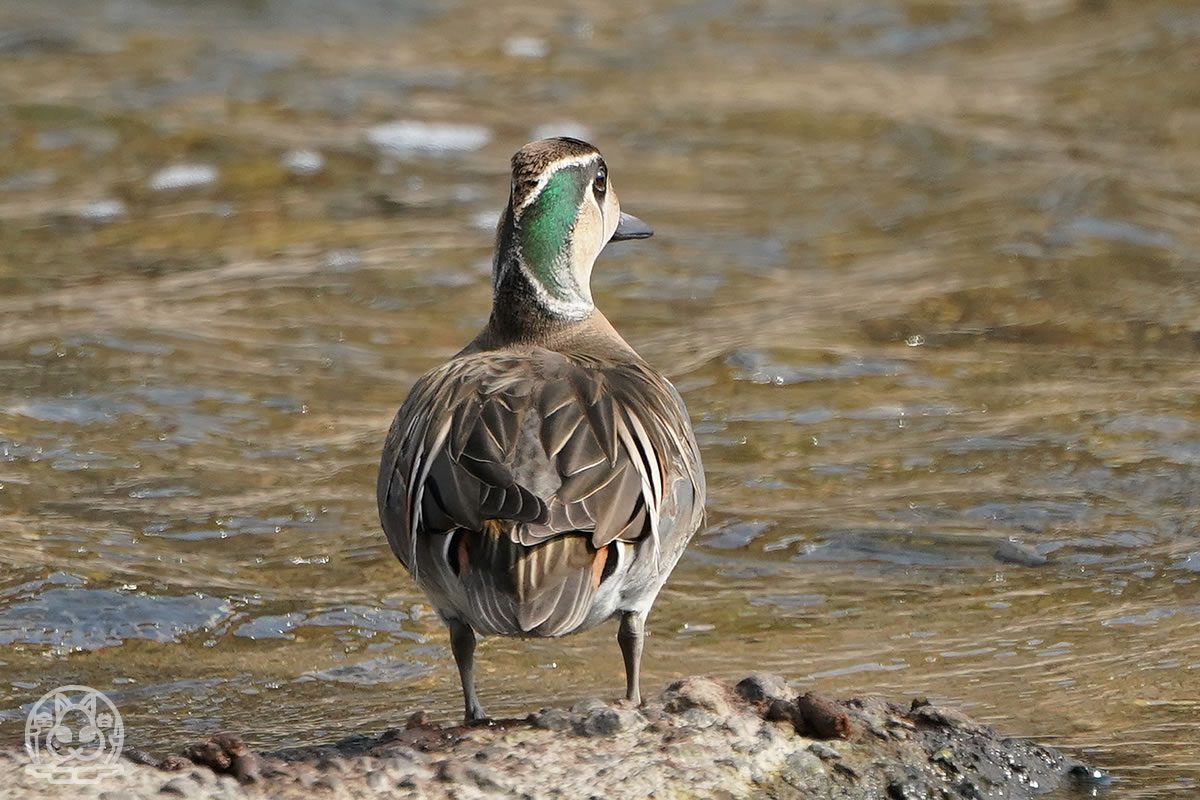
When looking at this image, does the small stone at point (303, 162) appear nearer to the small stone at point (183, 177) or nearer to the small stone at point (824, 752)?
the small stone at point (183, 177)

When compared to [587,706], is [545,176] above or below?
above

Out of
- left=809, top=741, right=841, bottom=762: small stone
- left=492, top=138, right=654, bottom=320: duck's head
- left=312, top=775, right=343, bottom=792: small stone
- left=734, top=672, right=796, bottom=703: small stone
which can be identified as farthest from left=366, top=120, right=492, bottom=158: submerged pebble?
left=312, top=775, right=343, bottom=792: small stone

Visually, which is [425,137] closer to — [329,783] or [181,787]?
[329,783]

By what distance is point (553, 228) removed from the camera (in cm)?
657

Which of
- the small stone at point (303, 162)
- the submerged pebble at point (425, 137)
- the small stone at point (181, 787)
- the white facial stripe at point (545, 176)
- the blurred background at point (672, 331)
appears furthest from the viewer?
the submerged pebble at point (425, 137)

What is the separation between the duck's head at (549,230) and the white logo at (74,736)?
6.37ft

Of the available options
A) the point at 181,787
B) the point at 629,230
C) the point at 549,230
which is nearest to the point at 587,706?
the point at 181,787

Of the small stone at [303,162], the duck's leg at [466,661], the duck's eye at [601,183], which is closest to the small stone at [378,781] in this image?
the duck's leg at [466,661]

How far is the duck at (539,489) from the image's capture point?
498cm

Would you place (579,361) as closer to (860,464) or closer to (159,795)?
(159,795)

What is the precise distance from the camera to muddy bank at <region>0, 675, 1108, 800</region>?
466 centimetres

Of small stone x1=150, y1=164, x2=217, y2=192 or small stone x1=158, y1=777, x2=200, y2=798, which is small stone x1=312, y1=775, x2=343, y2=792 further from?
small stone x1=150, y1=164, x2=217, y2=192

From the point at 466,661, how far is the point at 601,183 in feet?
6.83

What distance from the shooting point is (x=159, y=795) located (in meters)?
4.46
